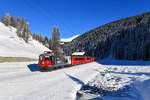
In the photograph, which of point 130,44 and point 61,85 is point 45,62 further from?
point 130,44

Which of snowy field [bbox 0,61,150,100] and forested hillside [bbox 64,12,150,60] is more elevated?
forested hillside [bbox 64,12,150,60]

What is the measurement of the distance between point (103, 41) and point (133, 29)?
2005cm

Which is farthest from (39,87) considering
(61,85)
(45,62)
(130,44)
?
(130,44)

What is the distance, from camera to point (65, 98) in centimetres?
480

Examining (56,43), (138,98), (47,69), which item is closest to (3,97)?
(138,98)

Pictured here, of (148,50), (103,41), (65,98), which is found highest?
(103,41)

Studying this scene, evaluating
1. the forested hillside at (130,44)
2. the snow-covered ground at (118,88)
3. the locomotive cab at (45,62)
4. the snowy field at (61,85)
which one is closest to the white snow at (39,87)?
the snowy field at (61,85)

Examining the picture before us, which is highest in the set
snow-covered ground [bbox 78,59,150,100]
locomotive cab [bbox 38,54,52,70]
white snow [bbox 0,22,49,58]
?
white snow [bbox 0,22,49,58]

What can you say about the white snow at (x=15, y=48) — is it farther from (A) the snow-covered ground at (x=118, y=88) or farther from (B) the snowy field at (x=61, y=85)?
(A) the snow-covered ground at (x=118, y=88)

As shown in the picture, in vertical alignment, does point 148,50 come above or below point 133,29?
below

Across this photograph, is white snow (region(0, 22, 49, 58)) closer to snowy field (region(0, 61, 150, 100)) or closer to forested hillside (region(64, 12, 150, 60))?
snowy field (region(0, 61, 150, 100))

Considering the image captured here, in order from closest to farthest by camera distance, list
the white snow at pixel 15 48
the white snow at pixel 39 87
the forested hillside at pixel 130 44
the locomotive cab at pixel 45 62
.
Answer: the white snow at pixel 39 87, the locomotive cab at pixel 45 62, the white snow at pixel 15 48, the forested hillside at pixel 130 44

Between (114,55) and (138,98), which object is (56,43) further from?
(138,98)

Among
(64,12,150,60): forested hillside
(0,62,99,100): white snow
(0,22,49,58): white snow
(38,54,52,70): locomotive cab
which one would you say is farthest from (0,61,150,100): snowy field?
(64,12,150,60): forested hillside
